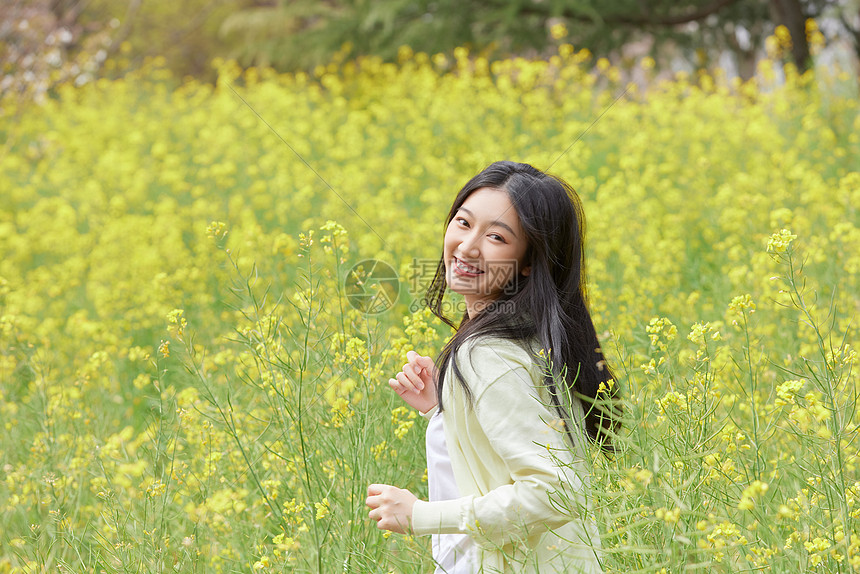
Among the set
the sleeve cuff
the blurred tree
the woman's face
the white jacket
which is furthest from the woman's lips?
the blurred tree

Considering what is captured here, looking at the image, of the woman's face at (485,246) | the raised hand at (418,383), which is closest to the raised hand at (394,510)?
the raised hand at (418,383)

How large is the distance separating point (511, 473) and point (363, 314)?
0.78 m

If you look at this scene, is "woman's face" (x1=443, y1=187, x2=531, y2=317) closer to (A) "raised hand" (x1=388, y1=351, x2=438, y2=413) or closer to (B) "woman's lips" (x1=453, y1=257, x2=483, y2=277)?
(B) "woman's lips" (x1=453, y1=257, x2=483, y2=277)

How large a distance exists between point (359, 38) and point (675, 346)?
813cm

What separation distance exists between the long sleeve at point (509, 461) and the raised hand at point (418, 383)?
0.93 feet

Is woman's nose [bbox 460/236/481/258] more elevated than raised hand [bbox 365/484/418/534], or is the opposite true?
woman's nose [bbox 460/236/481/258]

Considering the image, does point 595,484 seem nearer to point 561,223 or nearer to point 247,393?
point 561,223

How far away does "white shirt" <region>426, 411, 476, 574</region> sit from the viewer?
1.82 metres

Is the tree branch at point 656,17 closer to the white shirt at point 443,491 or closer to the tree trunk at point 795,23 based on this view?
the tree trunk at point 795,23

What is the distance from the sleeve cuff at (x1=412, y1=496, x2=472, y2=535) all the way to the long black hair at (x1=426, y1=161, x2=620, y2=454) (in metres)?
0.22

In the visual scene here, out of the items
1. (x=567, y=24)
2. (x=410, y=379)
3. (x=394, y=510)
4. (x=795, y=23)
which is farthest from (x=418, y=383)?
(x=567, y=24)

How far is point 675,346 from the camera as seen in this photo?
72.7 inches

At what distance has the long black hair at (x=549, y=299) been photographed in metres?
1.78
